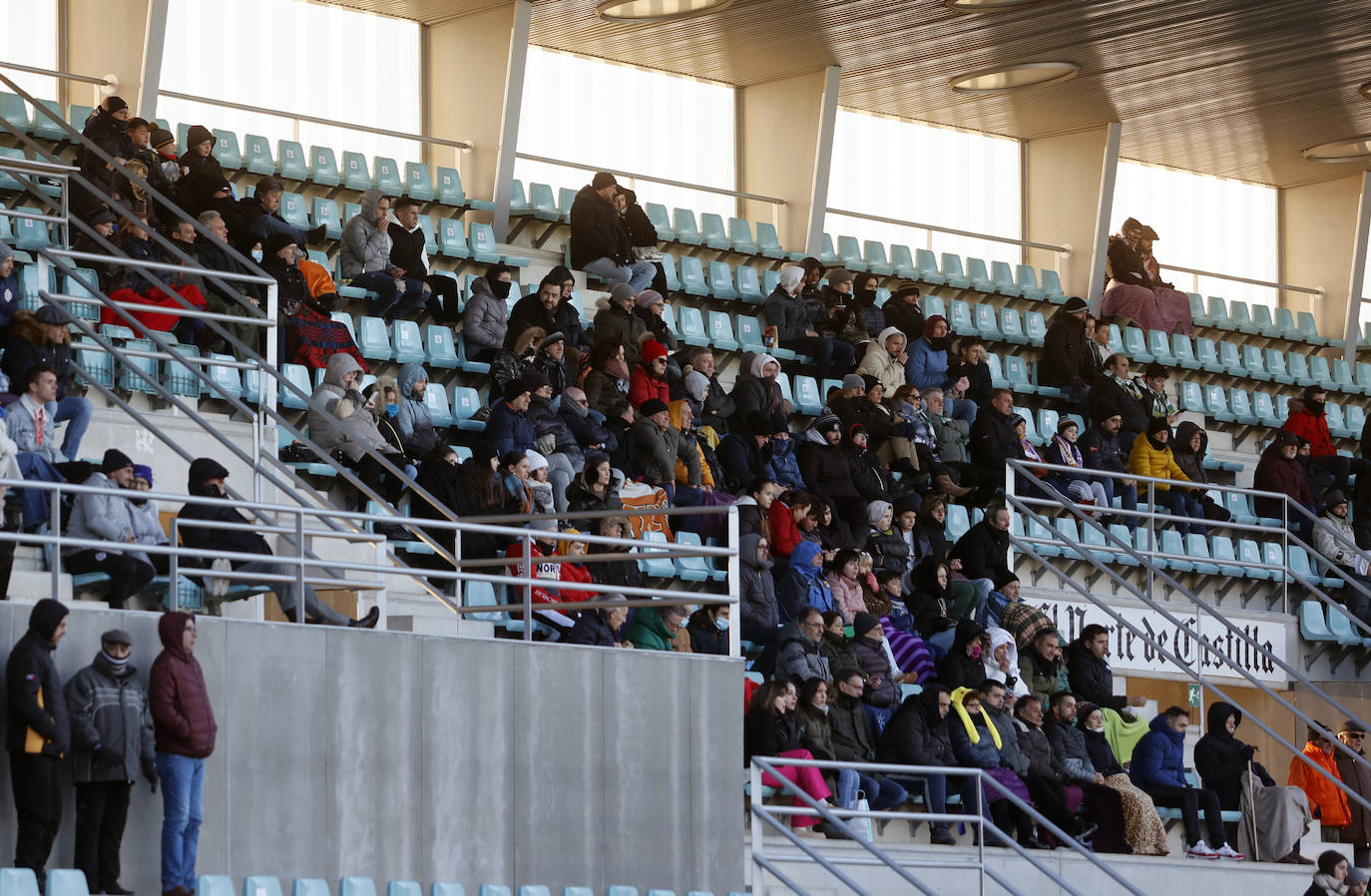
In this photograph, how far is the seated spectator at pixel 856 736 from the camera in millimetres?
12555

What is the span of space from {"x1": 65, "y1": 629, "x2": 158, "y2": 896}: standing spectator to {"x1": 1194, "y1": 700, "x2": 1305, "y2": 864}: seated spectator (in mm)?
7616

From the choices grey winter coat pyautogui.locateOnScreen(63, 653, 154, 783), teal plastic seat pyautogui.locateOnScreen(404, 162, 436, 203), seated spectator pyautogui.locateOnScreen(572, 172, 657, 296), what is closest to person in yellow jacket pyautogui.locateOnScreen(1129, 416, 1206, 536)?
seated spectator pyautogui.locateOnScreen(572, 172, 657, 296)

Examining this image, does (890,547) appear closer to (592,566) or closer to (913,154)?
(592,566)

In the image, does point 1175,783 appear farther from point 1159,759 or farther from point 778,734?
point 778,734

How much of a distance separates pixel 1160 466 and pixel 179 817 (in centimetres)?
1084

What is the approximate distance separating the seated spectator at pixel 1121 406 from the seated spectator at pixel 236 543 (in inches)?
353

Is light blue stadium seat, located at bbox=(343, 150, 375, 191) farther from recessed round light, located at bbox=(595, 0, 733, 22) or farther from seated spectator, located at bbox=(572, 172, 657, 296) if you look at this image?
recessed round light, located at bbox=(595, 0, 733, 22)

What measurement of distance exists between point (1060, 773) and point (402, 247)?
5586 millimetres

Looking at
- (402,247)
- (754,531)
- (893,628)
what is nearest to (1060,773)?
(893,628)

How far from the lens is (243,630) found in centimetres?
959

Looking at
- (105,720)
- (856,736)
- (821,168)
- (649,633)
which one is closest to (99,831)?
(105,720)

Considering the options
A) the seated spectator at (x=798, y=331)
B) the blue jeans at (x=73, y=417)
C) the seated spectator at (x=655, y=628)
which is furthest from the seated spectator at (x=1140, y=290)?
the blue jeans at (x=73, y=417)

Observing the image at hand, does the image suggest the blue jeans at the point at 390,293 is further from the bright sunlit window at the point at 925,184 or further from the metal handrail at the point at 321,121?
the bright sunlit window at the point at 925,184

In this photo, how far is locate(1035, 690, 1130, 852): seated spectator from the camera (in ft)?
43.8
